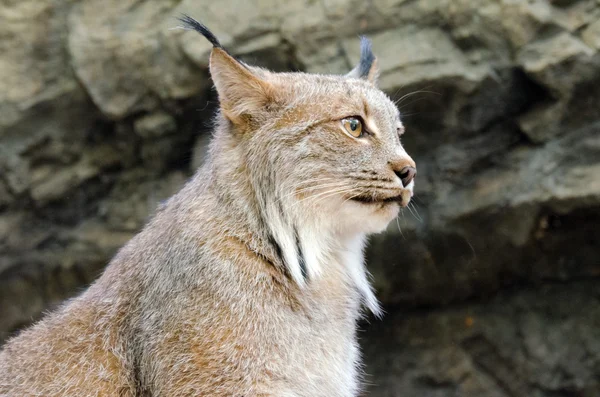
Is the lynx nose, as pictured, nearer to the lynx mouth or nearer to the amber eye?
the lynx mouth

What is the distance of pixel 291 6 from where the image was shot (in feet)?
18.6

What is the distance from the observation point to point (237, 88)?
11.3 ft

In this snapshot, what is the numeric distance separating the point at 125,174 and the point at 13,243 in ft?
3.27

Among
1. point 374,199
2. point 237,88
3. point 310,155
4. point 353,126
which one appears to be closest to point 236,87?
point 237,88

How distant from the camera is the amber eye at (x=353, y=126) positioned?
136 inches

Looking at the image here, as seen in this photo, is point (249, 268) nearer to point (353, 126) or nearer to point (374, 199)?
point (374, 199)

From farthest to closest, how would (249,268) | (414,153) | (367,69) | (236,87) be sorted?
(414,153) → (367,69) → (236,87) → (249,268)

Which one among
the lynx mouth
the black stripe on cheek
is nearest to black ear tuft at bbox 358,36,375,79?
the lynx mouth

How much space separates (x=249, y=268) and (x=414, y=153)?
2.62m

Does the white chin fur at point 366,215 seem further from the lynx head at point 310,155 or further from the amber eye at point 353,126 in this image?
the amber eye at point 353,126

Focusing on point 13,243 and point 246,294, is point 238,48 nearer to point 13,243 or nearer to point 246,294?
point 13,243

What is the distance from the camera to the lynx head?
133 inches

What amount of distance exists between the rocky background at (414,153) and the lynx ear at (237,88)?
2173 millimetres

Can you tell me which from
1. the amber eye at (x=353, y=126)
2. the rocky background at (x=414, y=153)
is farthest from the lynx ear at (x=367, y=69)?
the rocky background at (x=414, y=153)
